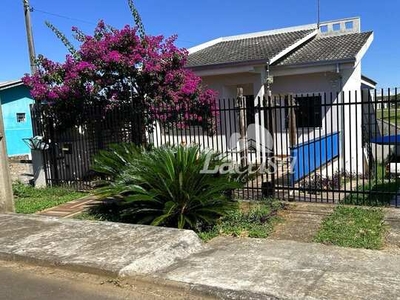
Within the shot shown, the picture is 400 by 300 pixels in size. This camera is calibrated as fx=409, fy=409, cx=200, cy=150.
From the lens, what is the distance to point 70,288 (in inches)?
162

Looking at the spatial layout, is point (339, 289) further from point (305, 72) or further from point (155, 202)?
point (305, 72)

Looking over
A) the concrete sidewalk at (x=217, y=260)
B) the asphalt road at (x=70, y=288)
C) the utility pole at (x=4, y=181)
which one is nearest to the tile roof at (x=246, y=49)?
the utility pole at (x=4, y=181)

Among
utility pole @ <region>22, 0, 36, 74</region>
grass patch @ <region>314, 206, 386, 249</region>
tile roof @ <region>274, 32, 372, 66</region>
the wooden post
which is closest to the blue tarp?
grass patch @ <region>314, 206, 386, 249</region>

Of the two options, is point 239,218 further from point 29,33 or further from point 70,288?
point 29,33

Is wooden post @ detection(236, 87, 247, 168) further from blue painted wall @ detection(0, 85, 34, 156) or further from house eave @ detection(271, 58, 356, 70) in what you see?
blue painted wall @ detection(0, 85, 34, 156)

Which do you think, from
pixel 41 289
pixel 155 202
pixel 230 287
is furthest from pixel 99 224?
pixel 230 287

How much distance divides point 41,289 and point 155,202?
2.46m

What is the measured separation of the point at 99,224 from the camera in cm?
620

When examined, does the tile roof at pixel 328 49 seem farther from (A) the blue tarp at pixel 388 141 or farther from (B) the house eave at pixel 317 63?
(A) the blue tarp at pixel 388 141

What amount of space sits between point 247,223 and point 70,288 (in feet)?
9.87

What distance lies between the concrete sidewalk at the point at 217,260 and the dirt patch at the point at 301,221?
1.57 feet

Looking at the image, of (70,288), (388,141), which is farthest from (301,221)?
(388,141)

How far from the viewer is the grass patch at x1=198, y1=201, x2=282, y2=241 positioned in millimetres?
5922

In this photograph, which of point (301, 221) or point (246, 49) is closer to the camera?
point (301, 221)
